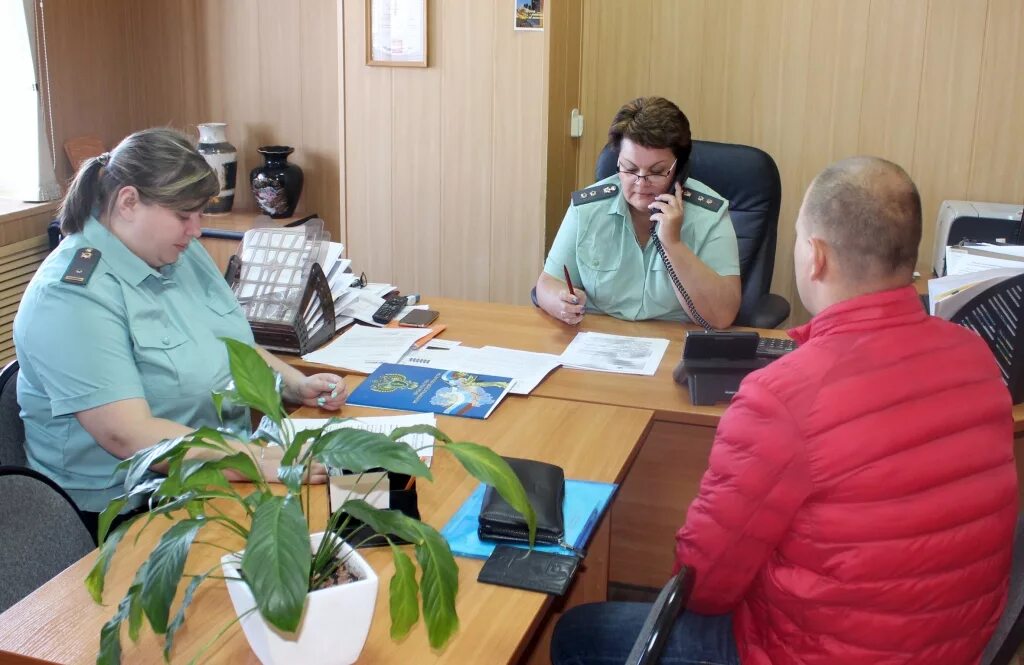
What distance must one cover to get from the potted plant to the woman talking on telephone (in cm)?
143

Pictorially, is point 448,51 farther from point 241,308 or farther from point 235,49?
point 241,308

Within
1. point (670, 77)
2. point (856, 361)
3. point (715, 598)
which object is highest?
point (670, 77)

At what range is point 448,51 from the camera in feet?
12.1

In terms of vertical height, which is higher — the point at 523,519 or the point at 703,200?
the point at 703,200

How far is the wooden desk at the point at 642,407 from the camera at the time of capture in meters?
2.28

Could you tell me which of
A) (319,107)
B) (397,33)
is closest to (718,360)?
(397,33)

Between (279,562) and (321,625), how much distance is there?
22cm

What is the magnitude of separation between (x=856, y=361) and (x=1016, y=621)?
0.38m

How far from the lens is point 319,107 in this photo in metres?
4.45

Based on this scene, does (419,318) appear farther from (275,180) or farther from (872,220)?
(275,180)

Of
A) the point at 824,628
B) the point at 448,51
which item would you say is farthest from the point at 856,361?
the point at 448,51

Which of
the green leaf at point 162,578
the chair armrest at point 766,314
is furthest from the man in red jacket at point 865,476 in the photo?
the chair armrest at point 766,314

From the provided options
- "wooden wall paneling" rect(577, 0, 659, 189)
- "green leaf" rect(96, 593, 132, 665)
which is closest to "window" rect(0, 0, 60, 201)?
"wooden wall paneling" rect(577, 0, 659, 189)

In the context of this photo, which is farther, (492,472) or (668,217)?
(668,217)
